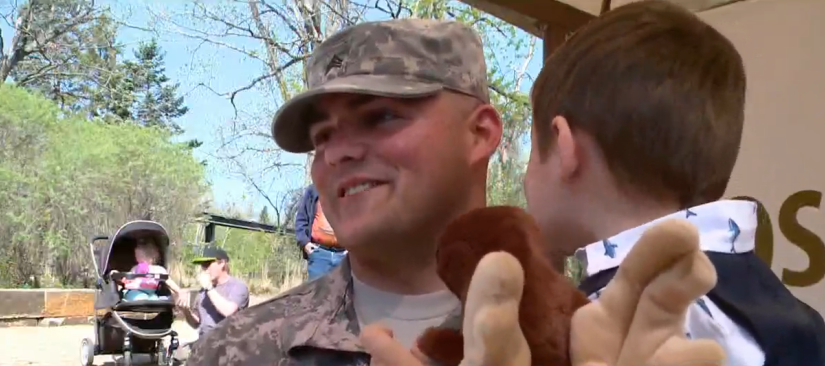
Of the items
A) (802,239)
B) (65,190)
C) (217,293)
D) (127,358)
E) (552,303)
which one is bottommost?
(127,358)

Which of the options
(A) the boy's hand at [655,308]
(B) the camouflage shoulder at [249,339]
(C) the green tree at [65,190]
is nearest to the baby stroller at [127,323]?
(C) the green tree at [65,190]

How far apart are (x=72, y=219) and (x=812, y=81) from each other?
10200 mm

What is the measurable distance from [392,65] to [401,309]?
0.38 metres

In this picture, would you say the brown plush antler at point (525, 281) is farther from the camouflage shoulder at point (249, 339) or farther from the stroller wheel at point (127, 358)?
the stroller wheel at point (127, 358)

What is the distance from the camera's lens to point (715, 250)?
1002 mm

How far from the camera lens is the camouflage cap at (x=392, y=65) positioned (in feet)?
4.13

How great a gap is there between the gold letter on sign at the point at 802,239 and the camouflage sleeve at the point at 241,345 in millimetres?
Answer: 1768

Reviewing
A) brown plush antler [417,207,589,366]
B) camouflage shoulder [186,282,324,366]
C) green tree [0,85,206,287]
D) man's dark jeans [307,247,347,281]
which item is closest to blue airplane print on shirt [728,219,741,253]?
brown plush antler [417,207,589,366]

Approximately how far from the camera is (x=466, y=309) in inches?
25.7

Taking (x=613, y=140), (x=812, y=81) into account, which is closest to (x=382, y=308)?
(x=613, y=140)

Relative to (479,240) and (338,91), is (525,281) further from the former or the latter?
(338,91)

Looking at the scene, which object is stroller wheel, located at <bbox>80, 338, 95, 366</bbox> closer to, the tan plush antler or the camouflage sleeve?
the camouflage sleeve

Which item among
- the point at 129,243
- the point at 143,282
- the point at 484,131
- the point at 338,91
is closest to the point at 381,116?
the point at 338,91

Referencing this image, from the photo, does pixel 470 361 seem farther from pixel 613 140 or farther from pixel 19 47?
pixel 19 47
